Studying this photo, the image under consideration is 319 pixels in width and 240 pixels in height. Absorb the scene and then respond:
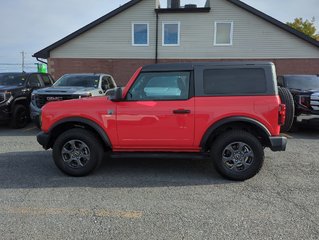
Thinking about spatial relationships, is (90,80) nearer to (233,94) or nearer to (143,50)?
(233,94)

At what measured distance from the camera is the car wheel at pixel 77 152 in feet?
15.2

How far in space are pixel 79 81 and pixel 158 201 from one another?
266 inches

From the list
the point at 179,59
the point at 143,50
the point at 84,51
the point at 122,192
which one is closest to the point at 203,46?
the point at 179,59

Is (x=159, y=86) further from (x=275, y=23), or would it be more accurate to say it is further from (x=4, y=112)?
(x=275, y=23)

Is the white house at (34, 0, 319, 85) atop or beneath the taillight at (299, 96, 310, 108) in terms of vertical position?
atop

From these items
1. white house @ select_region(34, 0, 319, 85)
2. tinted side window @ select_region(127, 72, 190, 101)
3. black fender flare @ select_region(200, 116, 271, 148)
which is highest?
white house @ select_region(34, 0, 319, 85)

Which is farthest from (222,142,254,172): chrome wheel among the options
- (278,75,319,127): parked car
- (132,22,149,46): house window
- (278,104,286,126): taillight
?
(132,22,149,46): house window

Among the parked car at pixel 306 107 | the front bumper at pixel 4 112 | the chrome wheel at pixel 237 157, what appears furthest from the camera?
the front bumper at pixel 4 112

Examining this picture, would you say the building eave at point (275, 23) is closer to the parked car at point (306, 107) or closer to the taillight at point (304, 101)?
the parked car at point (306, 107)

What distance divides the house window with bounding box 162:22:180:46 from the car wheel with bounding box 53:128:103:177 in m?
14.1

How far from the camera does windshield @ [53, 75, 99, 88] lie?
30.7ft

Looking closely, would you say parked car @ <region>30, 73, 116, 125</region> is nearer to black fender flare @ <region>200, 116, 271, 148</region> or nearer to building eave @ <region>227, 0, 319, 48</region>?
black fender flare @ <region>200, 116, 271, 148</region>

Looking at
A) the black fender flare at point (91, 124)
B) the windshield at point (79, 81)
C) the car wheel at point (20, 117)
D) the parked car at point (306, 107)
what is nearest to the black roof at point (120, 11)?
the windshield at point (79, 81)

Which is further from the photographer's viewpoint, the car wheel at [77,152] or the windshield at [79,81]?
the windshield at [79,81]
